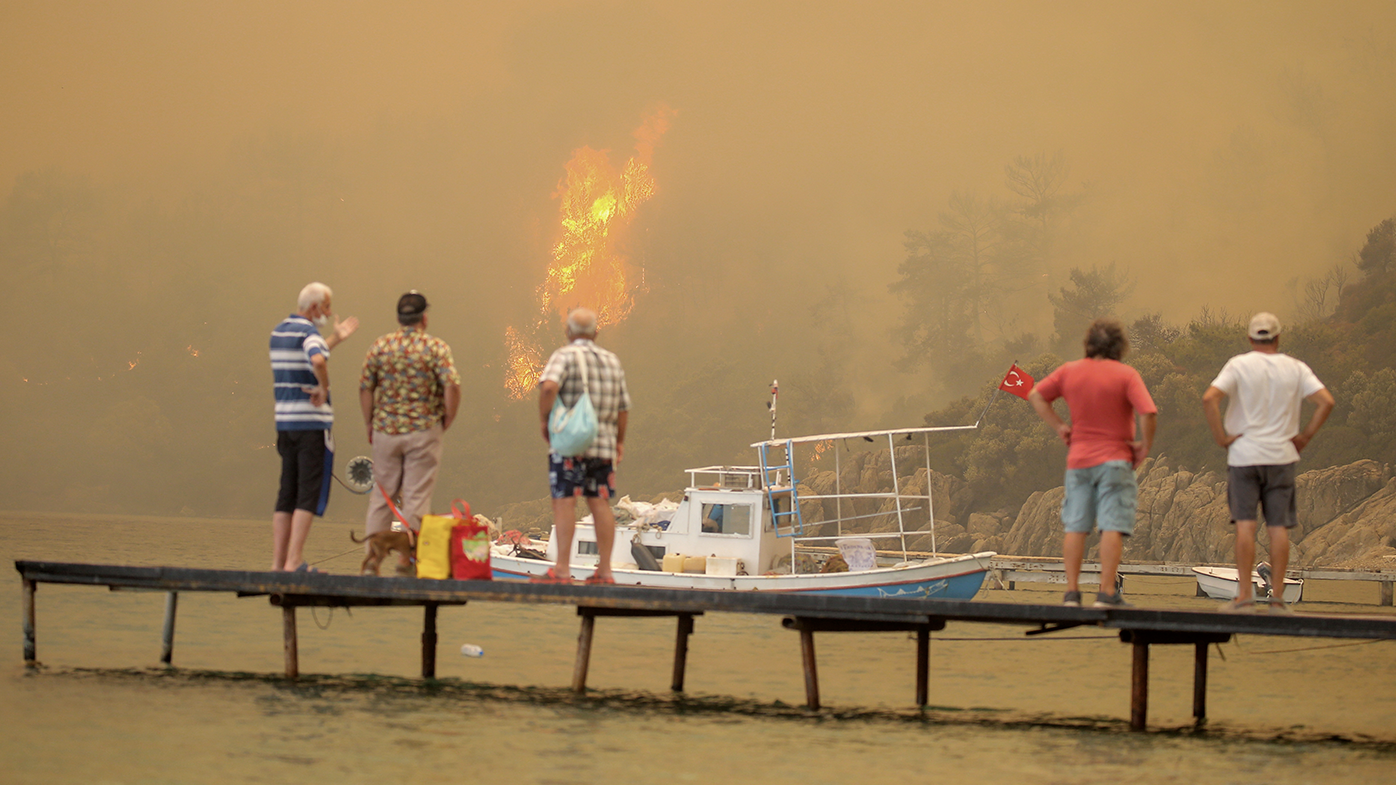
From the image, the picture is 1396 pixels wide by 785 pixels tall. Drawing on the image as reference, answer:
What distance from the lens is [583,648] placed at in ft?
43.9

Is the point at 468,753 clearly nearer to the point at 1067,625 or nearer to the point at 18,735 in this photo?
the point at 18,735

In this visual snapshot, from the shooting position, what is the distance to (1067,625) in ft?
37.9

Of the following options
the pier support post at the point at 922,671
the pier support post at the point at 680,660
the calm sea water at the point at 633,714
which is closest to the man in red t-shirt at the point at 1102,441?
the calm sea water at the point at 633,714

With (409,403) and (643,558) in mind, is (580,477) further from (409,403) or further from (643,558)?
(643,558)

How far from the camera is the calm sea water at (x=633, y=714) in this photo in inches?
400

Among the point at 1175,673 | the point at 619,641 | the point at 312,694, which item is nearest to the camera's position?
the point at 312,694

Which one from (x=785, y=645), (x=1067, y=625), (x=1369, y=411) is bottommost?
(x=785, y=645)

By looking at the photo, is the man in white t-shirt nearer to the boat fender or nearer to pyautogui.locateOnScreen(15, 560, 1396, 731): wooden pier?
pyautogui.locateOnScreen(15, 560, 1396, 731): wooden pier

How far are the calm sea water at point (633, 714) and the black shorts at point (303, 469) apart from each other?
192 centimetres

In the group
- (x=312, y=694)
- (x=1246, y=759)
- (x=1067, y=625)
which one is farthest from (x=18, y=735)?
(x=1246, y=759)

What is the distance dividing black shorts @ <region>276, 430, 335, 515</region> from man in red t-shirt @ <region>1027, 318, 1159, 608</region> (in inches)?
248

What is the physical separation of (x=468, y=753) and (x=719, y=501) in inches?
660

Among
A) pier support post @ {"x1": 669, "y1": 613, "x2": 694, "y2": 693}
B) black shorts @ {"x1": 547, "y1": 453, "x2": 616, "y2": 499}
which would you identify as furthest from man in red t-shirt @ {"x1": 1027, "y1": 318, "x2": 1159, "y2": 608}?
pier support post @ {"x1": 669, "y1": 613, "x2": 694, "y2": 693}

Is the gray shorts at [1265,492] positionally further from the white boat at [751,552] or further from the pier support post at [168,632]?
the white boat at [751,552]
